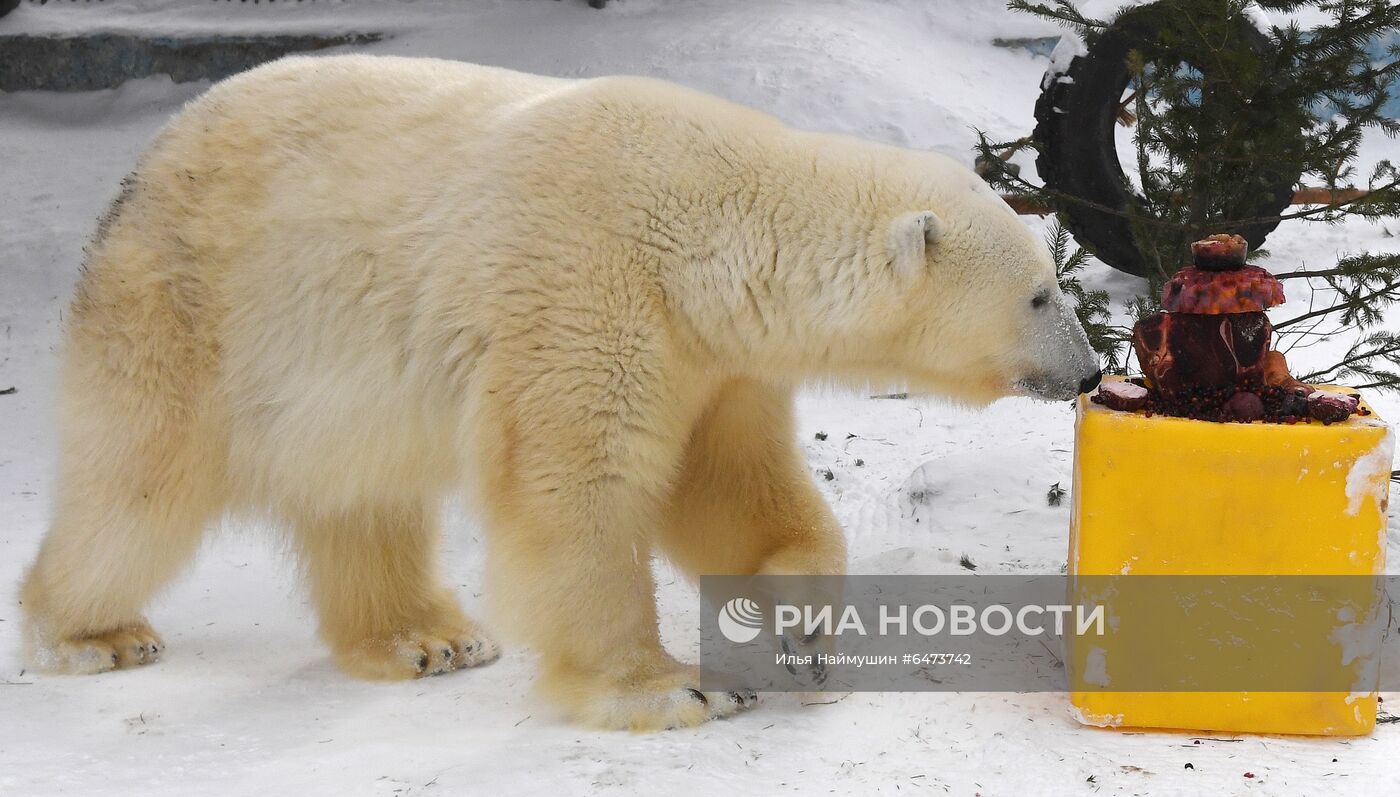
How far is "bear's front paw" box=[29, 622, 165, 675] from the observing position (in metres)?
4.29

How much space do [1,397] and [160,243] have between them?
15.0 feet

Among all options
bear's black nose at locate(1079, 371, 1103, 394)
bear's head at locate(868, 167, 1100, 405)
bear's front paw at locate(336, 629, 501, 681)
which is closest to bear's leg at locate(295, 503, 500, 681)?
bear's front paw at locate(336, 629, 501, 681)

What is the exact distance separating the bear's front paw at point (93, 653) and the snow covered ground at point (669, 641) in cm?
8

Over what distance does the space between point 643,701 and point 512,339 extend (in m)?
1.02

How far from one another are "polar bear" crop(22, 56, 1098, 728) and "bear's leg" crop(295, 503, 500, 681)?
1 centimetres

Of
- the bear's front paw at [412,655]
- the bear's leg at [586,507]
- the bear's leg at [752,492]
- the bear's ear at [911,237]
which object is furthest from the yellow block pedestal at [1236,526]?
the bear's front paw at [412,655]

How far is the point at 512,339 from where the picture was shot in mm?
3514

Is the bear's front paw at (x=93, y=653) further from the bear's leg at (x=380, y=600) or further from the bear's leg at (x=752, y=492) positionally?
the bear's leg at (x=752, y=492)

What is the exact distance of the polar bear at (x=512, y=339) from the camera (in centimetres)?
353

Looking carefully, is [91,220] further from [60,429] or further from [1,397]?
[60,429]

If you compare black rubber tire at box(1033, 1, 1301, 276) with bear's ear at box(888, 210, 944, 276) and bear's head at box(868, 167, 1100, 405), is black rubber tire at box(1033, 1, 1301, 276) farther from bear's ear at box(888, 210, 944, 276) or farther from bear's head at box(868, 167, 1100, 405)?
bear's ear at box(888, 210, 944, 276)

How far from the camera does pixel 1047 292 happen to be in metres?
3.58

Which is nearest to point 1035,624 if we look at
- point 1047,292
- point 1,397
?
point 1047,292

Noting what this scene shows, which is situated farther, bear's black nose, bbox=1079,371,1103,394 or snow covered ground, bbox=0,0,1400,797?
bear's black nose, bbox=1079,371,1103,394
